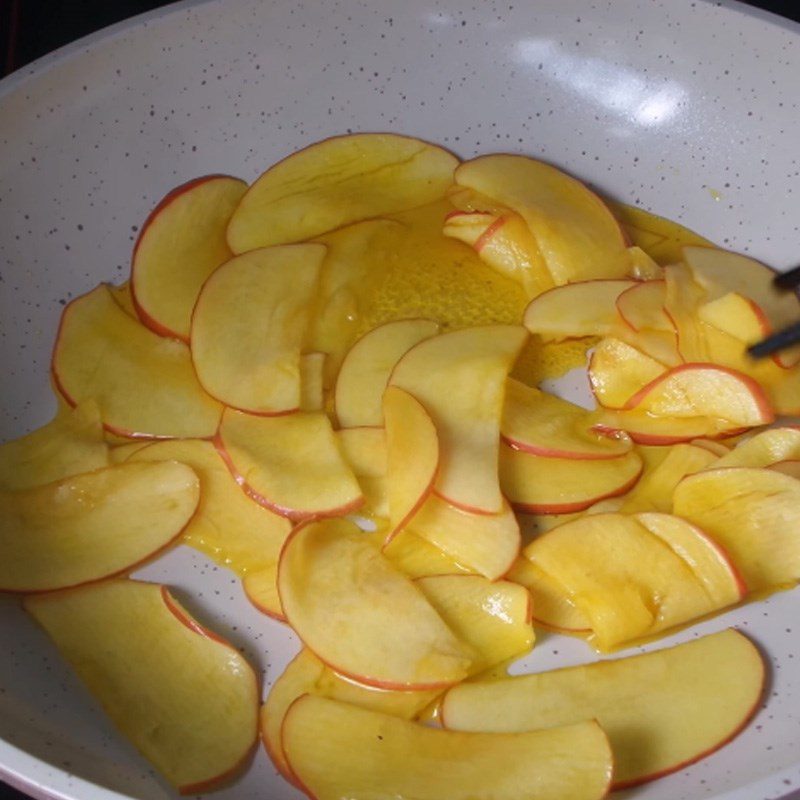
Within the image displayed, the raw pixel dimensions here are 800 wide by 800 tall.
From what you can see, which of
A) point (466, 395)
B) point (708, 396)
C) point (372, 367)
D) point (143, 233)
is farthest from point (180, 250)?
point (708, 396)

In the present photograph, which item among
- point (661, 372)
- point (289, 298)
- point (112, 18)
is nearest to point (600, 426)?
point (661, 372)

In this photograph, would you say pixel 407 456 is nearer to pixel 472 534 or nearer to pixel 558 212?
pixel 472 534

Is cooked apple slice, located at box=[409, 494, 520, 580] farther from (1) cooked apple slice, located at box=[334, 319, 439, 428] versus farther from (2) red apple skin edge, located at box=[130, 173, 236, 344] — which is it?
(2) red apple skin edge, located at box=[130, 173, 236, 344]

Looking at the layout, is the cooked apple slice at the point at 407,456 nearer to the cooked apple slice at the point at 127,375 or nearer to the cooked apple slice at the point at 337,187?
the cooked apple slice at the point at 127,375

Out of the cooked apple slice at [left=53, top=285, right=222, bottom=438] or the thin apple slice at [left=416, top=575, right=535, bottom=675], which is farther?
the cooked apple slice at [left=53, top=285, right=222, bottom=438]

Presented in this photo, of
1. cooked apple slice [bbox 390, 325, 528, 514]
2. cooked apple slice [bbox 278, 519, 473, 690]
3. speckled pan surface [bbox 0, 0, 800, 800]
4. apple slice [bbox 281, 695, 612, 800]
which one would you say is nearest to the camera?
apple slice [bbox 281, 695, 612, 800]

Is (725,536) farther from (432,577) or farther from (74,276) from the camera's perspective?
(74,276)

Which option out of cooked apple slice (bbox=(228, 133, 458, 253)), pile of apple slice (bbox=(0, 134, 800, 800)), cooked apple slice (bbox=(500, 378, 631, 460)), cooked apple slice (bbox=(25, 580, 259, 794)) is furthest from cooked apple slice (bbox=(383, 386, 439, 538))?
cooked apple slice (bbox=(228, 133, 458, 253))
